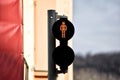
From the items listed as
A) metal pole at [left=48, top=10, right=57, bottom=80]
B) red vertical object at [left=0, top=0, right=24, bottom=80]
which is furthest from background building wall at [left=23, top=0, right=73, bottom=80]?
metal pole at [left=48, top=10, right=57, bottom=80]

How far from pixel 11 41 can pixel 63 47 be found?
5036mm

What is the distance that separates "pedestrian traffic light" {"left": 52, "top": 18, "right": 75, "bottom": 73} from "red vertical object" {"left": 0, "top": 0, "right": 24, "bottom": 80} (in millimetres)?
4639

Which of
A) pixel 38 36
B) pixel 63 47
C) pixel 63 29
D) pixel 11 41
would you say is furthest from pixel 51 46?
pixel 38 36

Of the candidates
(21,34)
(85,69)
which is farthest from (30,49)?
(85,69)

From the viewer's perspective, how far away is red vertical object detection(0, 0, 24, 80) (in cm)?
1155

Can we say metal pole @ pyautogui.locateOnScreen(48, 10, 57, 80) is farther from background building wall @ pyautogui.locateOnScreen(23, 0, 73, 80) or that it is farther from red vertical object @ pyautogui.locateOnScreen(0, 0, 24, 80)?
background building wall @ pyautogui.locateOnScreen(23, 0, 73, 80)

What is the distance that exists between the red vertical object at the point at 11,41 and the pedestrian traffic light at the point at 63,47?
15.2 feet

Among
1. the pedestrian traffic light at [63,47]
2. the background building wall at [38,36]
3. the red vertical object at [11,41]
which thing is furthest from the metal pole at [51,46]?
the background building wall at [38,36]

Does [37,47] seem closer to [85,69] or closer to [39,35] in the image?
[39,35]

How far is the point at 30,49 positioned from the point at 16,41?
5.25ft

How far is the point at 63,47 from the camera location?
6.94m

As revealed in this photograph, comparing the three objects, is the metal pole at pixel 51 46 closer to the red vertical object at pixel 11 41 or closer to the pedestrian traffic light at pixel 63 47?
the pedestrian traffic light at pixel 63 47

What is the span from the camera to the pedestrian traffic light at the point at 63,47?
272 inches

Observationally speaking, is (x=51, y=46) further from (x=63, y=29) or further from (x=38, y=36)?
(x=38, y=36)
